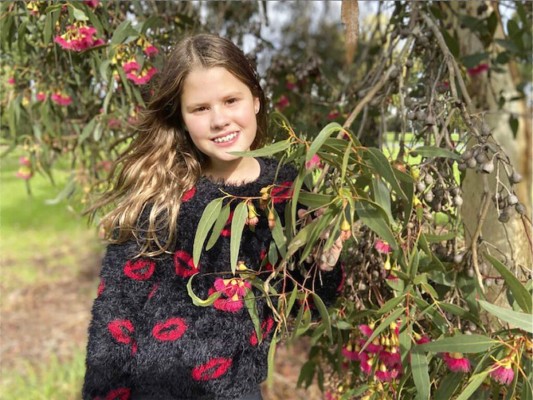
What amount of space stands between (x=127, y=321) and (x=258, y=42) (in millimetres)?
1439

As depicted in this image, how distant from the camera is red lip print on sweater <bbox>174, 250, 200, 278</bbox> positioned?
125cm

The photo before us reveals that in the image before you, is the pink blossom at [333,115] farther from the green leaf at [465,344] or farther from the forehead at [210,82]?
the green leaf at [465,344]

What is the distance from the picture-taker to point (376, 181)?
91cm

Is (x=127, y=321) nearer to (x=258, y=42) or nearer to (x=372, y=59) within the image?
(x=258, y=42)

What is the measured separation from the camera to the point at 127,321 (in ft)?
4.18

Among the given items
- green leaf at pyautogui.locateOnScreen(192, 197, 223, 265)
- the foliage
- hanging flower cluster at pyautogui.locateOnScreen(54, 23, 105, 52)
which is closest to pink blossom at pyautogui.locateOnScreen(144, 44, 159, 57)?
the foliage

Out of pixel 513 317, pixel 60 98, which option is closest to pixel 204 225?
pixel 513 317

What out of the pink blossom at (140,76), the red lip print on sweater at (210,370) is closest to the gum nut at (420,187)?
the red lip print on sweater at (210,370)

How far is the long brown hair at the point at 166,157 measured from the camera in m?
1.23

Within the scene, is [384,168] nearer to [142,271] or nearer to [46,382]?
[142,271]

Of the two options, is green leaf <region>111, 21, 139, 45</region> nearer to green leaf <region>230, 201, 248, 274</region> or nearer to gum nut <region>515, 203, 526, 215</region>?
green leaf <region>230, 201, 248, 274</region>

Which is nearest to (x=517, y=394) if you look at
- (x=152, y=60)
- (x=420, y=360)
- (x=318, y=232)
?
(x=420, y=360)

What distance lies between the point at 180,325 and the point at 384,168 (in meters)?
0.62

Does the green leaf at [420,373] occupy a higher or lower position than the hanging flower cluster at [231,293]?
lower
